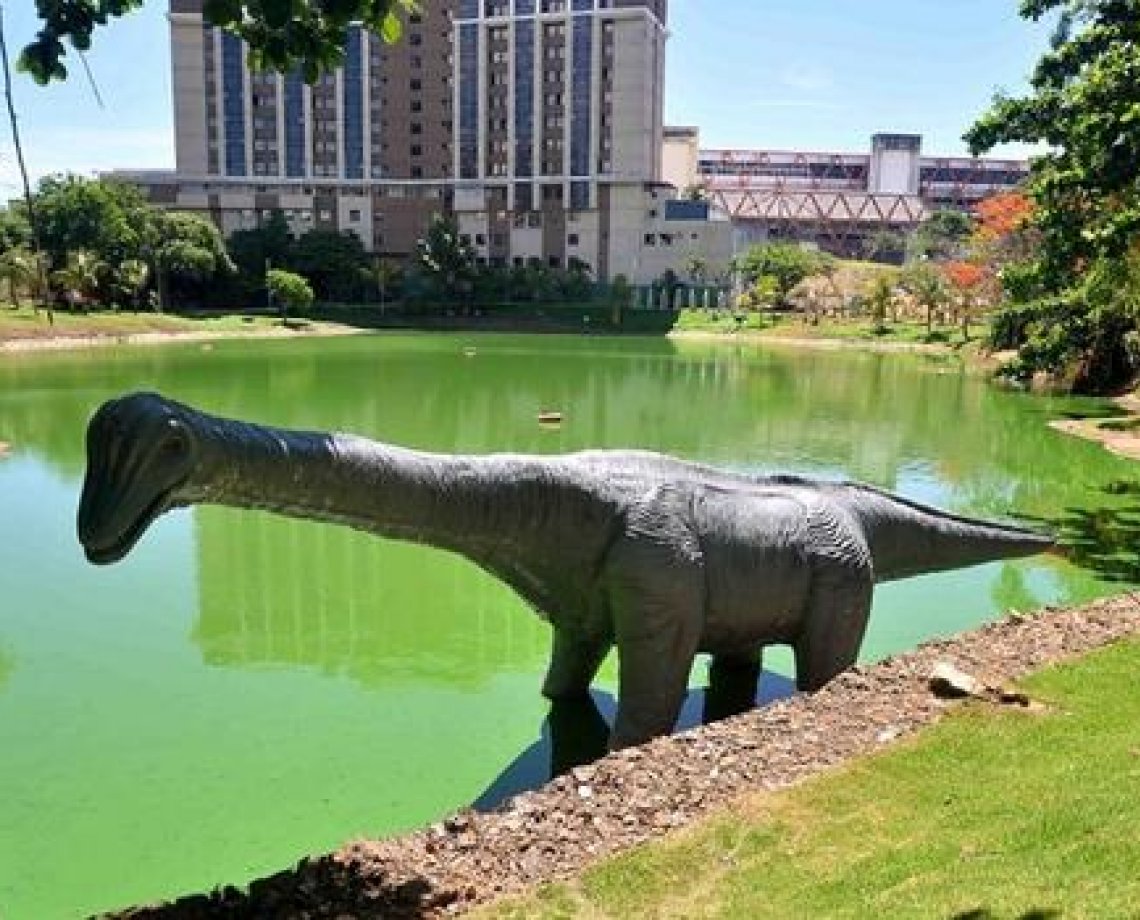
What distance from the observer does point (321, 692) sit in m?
10.4

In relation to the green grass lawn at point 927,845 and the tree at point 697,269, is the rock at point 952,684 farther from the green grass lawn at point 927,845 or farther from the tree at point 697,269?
the tree at point 697,269

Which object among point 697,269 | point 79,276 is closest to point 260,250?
point 79,276

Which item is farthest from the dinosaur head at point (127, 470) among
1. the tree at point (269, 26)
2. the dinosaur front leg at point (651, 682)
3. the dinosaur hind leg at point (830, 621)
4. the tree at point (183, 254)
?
the tree at point (183, 254)

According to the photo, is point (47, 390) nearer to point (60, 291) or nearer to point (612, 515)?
point (60, 291)

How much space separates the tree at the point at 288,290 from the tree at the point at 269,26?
64829 mm

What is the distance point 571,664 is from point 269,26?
19.6 ft

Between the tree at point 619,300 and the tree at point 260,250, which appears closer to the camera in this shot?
the tree at point 260,250

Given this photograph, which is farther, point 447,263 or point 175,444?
point 447,263

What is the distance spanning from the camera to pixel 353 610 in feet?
43.2

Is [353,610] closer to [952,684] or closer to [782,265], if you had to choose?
[952,684]

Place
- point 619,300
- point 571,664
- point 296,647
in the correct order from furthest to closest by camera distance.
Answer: point 619,300 < point 296,647 < point 571,664

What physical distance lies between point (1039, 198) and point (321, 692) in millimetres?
15073

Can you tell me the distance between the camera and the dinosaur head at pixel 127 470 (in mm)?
5125

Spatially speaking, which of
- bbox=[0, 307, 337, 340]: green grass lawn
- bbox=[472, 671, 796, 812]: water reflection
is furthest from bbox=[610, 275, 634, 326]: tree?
bbox=[472, 671, 796, 812]: water reflection
